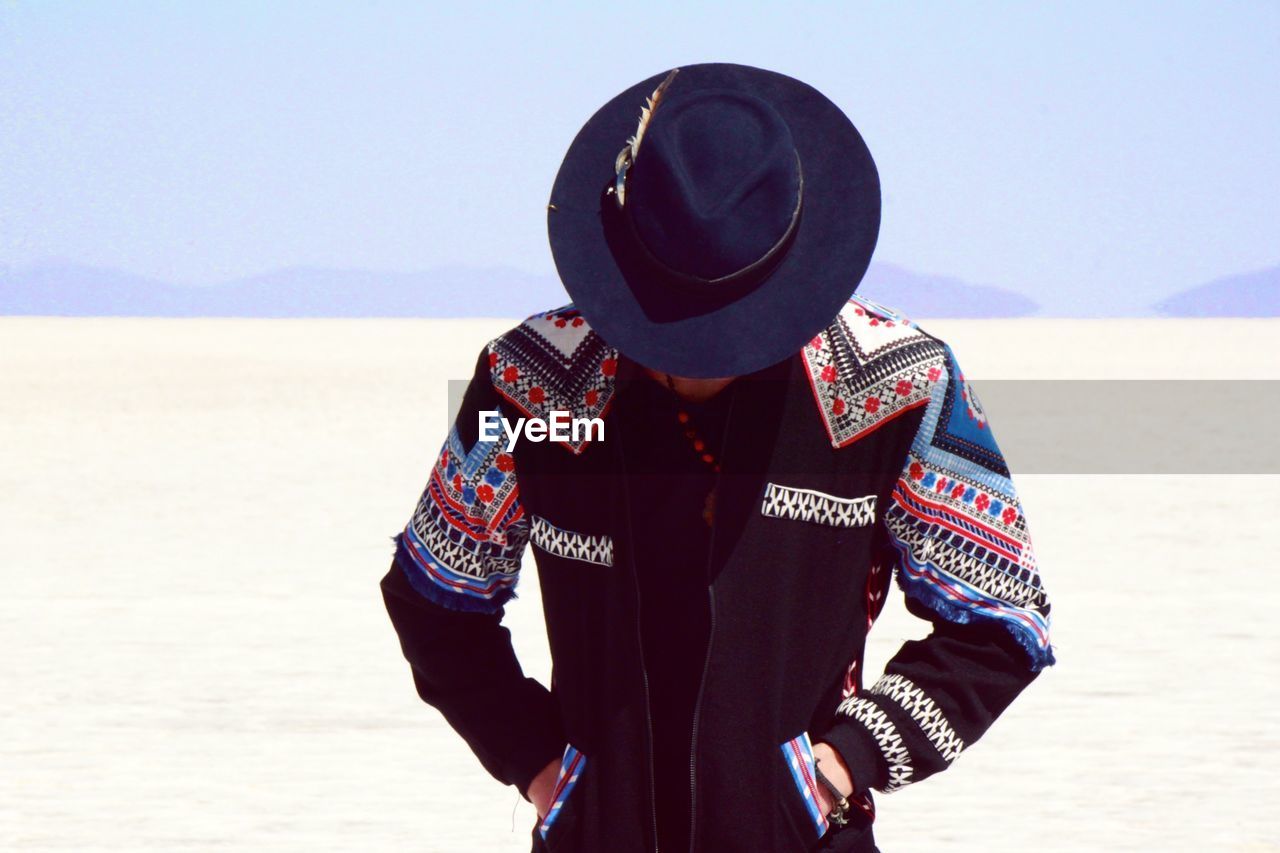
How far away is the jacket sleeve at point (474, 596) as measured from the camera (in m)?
2.15

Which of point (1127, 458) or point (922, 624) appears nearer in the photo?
point (922, 624)

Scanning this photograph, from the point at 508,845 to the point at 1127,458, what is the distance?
14.0 m

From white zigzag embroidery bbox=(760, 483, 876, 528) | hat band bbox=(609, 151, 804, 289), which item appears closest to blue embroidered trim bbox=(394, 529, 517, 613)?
white zigzag embroidery bbox=(760, 483, 876, 528)

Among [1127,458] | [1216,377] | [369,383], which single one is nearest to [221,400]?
[369,383]

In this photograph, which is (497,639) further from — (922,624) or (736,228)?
(922,624)

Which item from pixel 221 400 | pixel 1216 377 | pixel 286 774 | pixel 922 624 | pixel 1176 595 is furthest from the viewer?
pixel 1216 377

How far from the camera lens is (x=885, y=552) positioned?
2.14 m

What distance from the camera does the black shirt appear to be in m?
1.97

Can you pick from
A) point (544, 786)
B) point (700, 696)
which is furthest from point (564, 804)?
point (700, 696)

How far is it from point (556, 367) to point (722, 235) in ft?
1.14

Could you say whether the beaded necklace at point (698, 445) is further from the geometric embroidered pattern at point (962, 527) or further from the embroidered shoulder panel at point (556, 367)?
the geometric embroidered pattern at point (962, 527)

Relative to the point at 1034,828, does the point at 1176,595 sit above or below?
below

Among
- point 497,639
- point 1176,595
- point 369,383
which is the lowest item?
point 369,383

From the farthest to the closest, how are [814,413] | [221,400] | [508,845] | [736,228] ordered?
1. [221,400]
2. [508,845]
3. [814,413]
4. [736,228]
